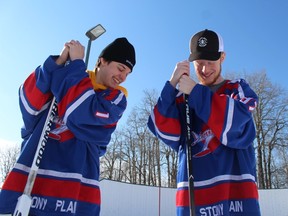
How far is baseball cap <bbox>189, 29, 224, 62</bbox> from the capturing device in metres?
2.06

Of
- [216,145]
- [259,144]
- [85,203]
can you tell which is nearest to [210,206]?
[216,145]

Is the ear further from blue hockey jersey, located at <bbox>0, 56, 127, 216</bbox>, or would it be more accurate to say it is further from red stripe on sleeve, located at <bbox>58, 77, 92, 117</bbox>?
red stripe on sleeve, located at <bbox>58, 77, 92, 117</bbox>

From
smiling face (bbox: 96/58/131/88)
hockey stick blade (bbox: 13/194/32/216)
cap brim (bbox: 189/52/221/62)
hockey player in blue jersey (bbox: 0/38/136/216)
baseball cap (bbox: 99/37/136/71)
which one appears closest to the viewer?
hockey stick blade (bbox: 13/194/32/216)

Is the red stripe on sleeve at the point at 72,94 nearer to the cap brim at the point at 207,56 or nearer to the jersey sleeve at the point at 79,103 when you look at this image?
the jersey sleeve at the point at 79,103

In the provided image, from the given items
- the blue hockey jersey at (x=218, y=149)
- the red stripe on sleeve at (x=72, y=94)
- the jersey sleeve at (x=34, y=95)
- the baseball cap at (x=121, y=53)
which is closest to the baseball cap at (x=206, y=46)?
the blue hockey jersey at (x=218, y=149)

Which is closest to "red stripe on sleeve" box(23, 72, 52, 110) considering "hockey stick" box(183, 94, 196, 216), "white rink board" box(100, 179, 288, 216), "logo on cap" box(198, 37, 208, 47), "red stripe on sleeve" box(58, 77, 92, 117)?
"red stripe on sleeve" box(58, 77, 92, 117)

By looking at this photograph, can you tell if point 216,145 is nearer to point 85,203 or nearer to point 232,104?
point 232,104

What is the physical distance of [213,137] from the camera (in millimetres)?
1798

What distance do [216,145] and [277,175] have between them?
27261mm

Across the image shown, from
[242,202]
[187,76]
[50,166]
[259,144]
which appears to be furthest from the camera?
[259,144]

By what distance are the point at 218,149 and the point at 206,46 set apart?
0.74 metres

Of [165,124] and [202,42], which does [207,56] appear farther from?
[165,124]

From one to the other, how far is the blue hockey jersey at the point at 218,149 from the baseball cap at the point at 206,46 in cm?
29

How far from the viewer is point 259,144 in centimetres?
2442
